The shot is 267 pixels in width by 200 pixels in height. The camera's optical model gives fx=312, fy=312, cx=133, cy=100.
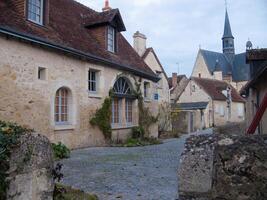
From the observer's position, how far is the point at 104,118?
13.4 meters

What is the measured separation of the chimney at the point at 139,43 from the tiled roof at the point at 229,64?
31.4m

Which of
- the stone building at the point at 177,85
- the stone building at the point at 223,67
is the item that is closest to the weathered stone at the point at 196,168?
the stone building at the point at 177,85

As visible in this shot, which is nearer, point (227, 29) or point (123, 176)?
point (123, 176)

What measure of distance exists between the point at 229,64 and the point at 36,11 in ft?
163

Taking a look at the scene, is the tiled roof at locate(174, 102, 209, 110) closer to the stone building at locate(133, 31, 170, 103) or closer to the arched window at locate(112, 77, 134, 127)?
the stone building at locate(133, 31, 170, 103)

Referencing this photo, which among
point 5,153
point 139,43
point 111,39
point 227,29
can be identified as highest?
point 227,29

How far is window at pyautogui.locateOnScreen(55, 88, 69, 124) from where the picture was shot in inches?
459

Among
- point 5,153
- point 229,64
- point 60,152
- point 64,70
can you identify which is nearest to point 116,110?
point 64,70

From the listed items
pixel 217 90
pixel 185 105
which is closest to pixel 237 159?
pixel 185 105

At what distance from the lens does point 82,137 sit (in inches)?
491

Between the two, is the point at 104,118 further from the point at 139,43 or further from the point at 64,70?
the point at 139,43

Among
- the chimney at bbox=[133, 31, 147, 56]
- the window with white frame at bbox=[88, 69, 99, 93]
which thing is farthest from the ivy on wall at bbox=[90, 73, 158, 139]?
the chimney at bbox=[133, 31, 147, 56]

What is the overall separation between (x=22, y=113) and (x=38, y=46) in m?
2.34

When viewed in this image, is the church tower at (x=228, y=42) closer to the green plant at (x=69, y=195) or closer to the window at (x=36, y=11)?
the window at (x=36, y=11)
